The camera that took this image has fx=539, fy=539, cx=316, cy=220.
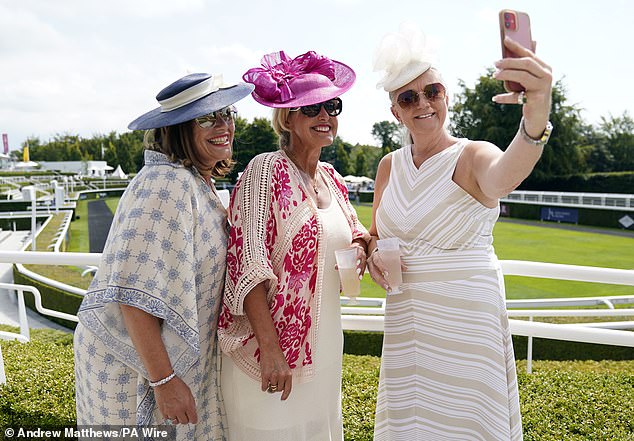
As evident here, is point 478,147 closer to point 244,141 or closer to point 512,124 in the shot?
point 244,141

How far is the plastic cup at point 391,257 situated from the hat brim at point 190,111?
0.76 meters

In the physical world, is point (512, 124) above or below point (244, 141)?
above

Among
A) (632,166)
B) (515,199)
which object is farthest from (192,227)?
(632,166)

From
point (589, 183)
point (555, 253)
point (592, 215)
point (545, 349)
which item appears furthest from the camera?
point (589, 183)

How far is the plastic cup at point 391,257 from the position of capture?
6.41ft

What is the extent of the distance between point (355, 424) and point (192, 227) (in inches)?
57.5

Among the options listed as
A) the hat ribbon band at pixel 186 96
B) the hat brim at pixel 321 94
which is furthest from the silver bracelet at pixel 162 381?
the hat brim at pixel 321 94

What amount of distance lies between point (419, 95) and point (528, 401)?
1.85 meters

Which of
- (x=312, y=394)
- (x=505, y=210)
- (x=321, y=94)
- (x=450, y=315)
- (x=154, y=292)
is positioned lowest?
(x=505, y=210)

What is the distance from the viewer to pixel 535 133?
1491 millimetres

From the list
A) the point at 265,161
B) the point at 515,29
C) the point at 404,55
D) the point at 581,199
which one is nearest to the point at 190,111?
the point at 265,161

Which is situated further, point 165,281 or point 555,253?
point 555,253

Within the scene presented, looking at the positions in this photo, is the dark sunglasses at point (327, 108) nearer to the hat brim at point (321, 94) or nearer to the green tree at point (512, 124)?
the hat brim at point (321, 94)

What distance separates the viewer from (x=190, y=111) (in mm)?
1883
